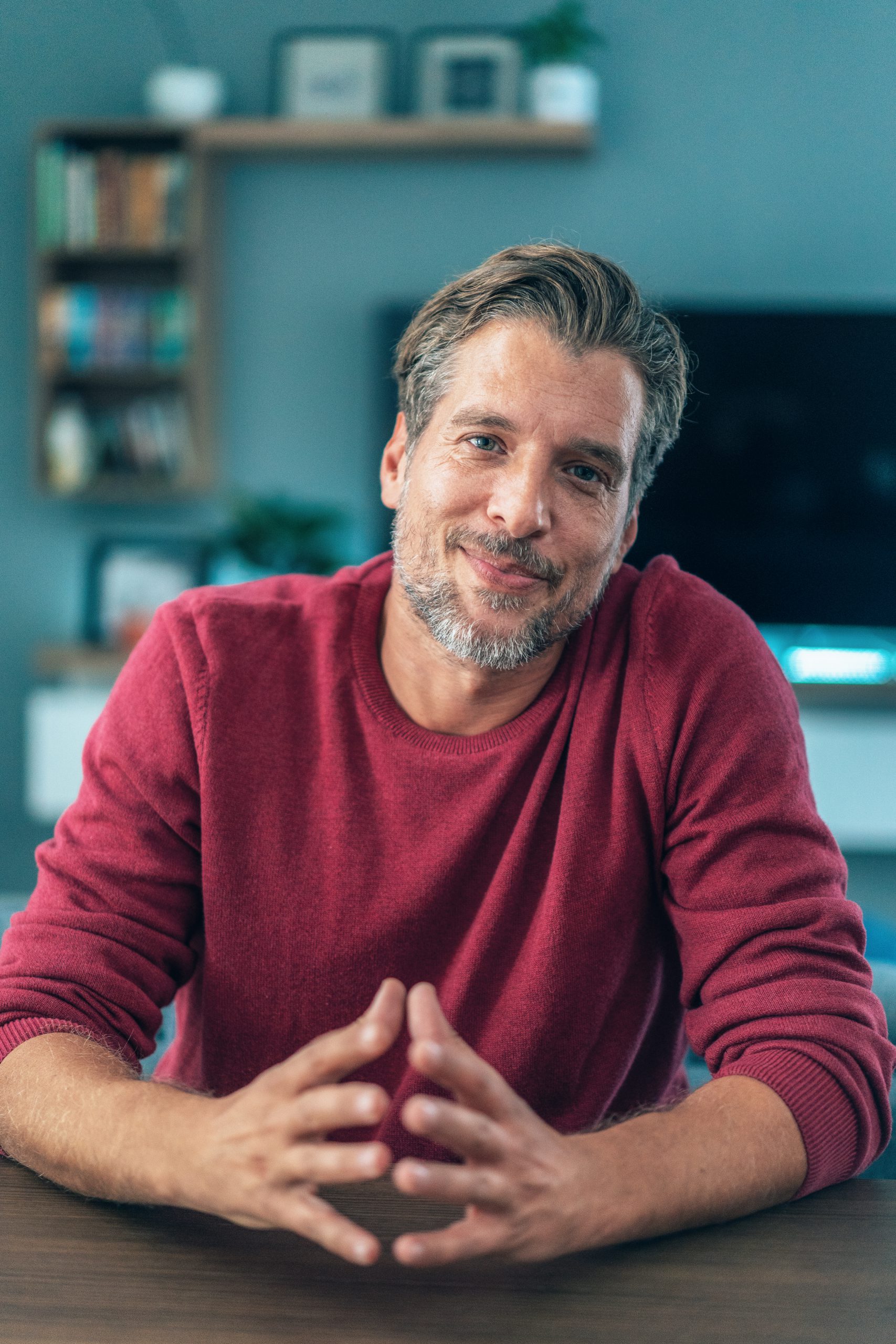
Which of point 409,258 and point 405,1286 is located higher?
point 409,258

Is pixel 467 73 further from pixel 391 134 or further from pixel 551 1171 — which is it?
pixel 551 1171

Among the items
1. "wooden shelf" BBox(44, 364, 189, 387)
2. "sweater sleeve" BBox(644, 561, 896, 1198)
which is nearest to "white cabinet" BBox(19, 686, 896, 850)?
"wooden shelf" BBox(44, 364, 189, 387)

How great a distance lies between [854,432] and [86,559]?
7.04ft

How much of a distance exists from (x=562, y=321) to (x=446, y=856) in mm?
471

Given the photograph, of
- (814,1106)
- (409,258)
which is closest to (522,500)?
(814,1106)

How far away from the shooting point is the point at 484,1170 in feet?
2.09

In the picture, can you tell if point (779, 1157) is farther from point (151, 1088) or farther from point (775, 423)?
point (775, 423)

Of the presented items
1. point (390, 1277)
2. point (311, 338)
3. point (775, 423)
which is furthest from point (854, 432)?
point (390, 1277)

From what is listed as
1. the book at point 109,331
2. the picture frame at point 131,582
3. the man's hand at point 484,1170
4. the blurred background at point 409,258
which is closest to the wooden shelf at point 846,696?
the blurred background at point 409,258

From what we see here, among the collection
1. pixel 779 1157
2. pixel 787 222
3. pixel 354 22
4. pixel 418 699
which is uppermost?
pixel 354 22

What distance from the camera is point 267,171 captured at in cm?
329

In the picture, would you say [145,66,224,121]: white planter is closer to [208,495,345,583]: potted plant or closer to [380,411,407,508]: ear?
[208,495,345,583]: potted plant

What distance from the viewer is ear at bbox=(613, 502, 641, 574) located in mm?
1141

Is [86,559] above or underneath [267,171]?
underneath
